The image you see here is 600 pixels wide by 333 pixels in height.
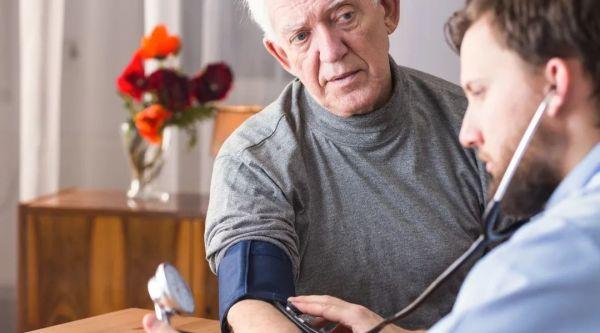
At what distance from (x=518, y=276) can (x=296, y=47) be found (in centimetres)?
88

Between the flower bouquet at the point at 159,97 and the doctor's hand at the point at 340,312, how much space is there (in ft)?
5.60

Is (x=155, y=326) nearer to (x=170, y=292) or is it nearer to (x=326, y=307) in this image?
(x=170, y=292)

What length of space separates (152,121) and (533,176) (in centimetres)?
205

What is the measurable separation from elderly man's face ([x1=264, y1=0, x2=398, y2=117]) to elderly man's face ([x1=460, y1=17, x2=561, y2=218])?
49 centimetres

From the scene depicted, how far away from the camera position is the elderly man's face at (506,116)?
111cm

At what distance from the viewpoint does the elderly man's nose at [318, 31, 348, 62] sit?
5.45 ft

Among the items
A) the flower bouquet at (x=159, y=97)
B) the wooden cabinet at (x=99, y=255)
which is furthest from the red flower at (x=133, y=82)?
the wooden cabinet at (x=99, y=255)

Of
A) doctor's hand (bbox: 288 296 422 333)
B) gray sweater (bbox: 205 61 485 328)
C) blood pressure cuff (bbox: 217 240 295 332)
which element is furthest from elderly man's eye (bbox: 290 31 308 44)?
doctor's hand (bbox: 288 296 422 333)

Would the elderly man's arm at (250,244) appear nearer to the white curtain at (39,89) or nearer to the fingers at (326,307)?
the fingers at (326,307)

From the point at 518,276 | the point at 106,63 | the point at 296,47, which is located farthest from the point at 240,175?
the point at 106,63

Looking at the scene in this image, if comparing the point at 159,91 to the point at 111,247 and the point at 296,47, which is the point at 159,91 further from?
the point at 296,47

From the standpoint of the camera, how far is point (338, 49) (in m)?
1.67

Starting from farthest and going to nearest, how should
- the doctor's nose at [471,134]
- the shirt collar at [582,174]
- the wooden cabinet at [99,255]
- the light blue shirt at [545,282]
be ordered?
the wooden cabinet at [99,255], the doctor's nose at [471,134], the shirt collar at [582,174], the light blue shirt at [545,282]

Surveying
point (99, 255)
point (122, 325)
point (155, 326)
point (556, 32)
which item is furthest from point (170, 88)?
point (556, 32)
